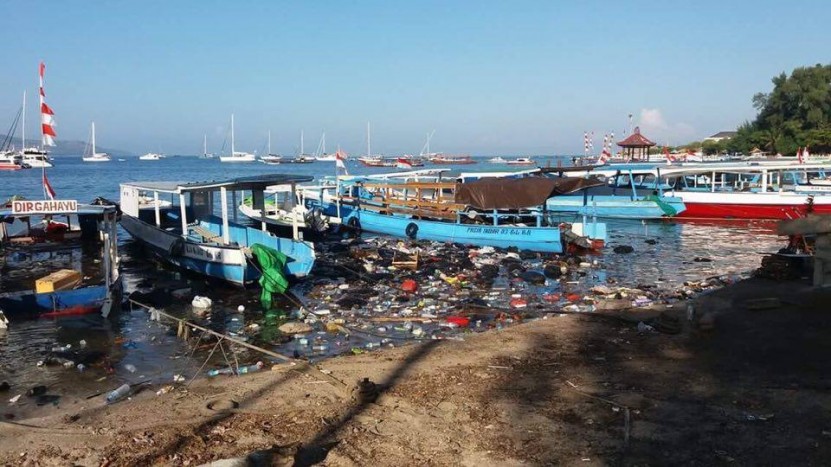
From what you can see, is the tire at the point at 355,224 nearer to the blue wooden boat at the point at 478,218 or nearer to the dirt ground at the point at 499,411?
the blue wooden boat at the point at 478,218

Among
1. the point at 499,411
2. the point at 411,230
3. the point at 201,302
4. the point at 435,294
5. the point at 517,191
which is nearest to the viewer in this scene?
the point at 499,411

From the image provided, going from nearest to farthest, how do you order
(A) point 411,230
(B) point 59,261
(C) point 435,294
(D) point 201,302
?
1. (D) point 201,302
2. (C) point 435,294
3. (B) point 59,261
4. (A) point 411,230

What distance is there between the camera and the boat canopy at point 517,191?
22.2m

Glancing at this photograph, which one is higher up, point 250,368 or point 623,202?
point 623,202

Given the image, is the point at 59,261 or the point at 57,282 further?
the point at 59,261

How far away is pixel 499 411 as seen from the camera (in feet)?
22.3

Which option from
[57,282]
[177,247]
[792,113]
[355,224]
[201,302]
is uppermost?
[792,113]

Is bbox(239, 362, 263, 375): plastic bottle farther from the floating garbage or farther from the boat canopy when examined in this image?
the boat canopy

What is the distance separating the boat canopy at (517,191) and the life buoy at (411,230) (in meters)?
2.23

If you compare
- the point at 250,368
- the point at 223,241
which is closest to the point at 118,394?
the point at 250,368

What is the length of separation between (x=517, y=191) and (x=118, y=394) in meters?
16.3

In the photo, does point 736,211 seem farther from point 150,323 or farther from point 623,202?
point 150,323

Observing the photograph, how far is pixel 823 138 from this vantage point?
6209cm

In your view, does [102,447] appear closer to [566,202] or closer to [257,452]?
[257,452]
